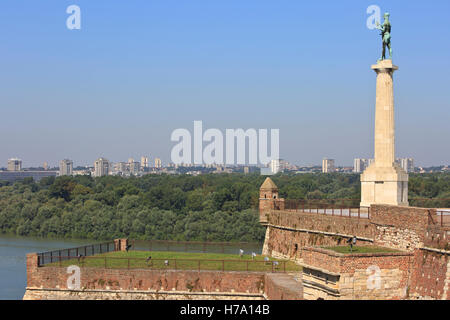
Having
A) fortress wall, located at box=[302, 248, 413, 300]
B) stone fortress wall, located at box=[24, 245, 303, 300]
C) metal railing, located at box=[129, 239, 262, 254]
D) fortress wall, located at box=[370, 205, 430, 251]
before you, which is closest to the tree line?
metal railing, located at box=[129, 239, 262, 254]

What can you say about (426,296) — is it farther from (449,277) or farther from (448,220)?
(448,220)

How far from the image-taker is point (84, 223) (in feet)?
252

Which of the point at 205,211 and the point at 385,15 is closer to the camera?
the point at 385,15

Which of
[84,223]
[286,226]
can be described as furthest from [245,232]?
[286,226]

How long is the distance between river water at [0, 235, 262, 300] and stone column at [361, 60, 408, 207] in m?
22.0

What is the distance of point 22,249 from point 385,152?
141ft

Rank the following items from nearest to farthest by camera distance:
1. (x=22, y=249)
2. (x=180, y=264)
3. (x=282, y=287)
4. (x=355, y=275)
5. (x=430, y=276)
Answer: (x=355, y=275) → (x=430, y=276) → (x=282, y=287) → (x=180, y=264) → (x=22, y=249)

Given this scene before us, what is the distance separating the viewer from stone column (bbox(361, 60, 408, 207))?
27703 mm

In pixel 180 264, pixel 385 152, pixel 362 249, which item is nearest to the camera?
pixel 362 249

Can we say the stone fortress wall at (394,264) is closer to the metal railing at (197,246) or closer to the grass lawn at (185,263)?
the grass lawn at (185,263)

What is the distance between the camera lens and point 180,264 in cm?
2945

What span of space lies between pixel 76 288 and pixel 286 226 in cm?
989

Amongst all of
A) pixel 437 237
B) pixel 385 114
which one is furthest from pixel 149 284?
pixel 437 237

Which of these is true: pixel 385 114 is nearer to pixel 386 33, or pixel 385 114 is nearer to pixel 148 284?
pixel 386 33
